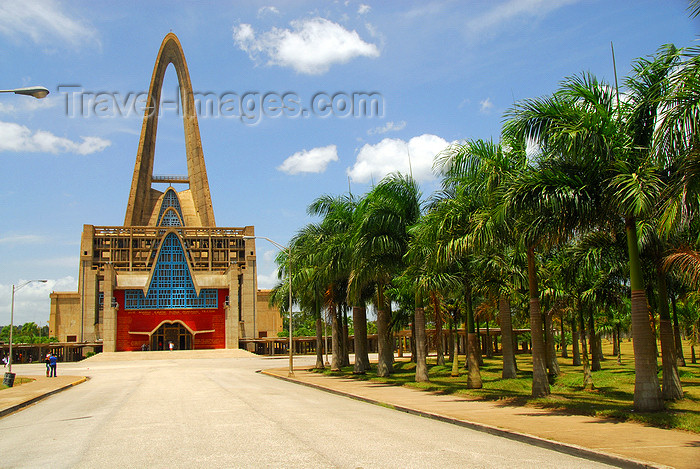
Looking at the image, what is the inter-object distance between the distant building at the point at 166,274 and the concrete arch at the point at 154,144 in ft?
0.74

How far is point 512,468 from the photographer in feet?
29.5

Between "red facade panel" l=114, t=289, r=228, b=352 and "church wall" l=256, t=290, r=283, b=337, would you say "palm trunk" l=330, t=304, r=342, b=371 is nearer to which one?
"red facade panel" l=114, t=289, r=228, b=352

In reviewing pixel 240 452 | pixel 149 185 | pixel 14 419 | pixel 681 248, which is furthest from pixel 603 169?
pixel 149 185

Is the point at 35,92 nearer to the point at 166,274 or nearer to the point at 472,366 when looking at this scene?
the point at 472,366

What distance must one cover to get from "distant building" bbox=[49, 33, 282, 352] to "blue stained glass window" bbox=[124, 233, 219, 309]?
5.7 inches

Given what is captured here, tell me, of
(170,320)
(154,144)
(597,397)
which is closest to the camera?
(597,397)

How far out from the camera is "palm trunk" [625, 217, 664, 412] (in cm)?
1401

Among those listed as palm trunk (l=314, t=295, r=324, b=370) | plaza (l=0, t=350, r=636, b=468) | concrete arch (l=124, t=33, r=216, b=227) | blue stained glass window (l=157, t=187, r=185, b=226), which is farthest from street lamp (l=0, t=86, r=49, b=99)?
blue stained glass window (l=157, t=187, r=185, b=226)

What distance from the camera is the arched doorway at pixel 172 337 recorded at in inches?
3524

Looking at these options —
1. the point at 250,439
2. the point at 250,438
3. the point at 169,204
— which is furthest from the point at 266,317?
the point at 250,439

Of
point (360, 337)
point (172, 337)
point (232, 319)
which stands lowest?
point (172, 337)

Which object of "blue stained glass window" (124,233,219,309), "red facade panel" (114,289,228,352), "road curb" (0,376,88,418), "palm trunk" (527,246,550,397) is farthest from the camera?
"blue stained glass window" (124,233,219,309)

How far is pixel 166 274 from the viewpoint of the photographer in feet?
300

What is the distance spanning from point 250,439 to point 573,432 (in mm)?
6378
